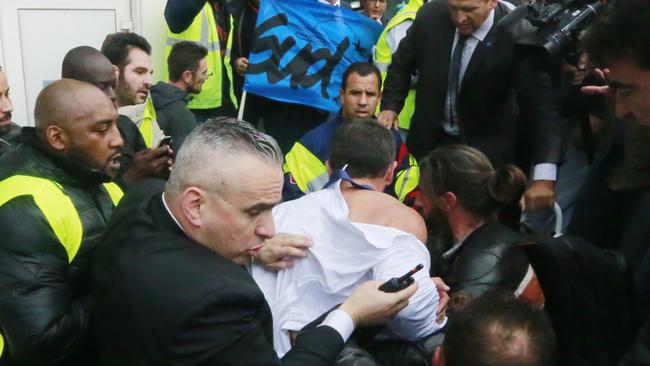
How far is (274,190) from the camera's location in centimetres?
189

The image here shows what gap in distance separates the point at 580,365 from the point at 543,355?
0.17m

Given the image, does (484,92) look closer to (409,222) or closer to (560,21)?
(560,21)

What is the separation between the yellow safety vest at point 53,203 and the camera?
204cm

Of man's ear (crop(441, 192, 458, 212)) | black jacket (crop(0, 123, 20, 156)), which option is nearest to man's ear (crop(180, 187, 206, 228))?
man's ear (crop(441, 192, 458, 212))

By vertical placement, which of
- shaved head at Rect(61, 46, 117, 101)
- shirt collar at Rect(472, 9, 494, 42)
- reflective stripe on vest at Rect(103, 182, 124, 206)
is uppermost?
shirt collar at Rect(472, 9, 494, 42)

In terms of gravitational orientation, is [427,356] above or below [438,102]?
below

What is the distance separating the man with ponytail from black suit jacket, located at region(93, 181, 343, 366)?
0.77m

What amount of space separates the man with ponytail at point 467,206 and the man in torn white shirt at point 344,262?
200mm

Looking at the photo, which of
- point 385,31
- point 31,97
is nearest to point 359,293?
point 385,31

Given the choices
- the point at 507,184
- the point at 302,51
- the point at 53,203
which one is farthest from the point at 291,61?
the point at 53,203

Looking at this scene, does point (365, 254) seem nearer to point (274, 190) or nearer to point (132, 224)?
point (274, 190)

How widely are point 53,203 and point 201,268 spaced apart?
1.82ft

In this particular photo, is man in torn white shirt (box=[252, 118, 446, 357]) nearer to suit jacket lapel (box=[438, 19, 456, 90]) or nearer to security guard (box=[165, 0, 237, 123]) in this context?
suit jacket lapel (box=[438, 19, 456, 90])

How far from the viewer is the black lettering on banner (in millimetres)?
4891
